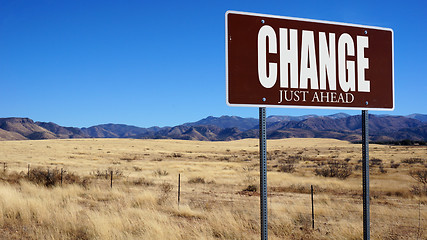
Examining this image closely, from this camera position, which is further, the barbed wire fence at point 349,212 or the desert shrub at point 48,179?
the desert shrub at point 48,179

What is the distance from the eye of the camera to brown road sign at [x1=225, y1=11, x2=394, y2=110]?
466 centimetres

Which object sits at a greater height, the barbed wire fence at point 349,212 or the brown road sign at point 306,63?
the brown road sign at point 306,63

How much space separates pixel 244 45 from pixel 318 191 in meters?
15.6

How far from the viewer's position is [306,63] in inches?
199

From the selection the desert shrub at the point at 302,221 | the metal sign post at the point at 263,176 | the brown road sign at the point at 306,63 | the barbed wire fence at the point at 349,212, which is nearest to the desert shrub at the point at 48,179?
the barbed wire fence at the point at 349,212

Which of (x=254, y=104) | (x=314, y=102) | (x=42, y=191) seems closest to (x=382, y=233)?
(x=314, y=102)

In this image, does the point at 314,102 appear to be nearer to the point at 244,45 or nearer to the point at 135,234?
the point at 244,45

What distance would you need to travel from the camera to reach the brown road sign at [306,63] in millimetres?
4656

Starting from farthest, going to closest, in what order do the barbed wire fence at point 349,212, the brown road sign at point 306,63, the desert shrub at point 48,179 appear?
the desert shrub at point 48,179, the barbed wire fence at point 349,212, the brown road sign at point 306,63

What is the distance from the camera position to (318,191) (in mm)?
18578

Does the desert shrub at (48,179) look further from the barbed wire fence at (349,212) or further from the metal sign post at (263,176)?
the metal sign post at (263,176)

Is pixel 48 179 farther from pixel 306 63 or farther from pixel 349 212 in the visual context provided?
pixel 306 63

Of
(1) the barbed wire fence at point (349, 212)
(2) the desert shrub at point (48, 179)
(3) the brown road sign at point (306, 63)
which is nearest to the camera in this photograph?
(3) the brown road sign at point (306, 63)

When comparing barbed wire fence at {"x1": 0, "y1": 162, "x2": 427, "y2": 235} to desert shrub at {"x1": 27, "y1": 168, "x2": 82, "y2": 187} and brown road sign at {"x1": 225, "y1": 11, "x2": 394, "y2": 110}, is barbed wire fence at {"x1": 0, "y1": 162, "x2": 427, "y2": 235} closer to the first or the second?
brown road sign at {"x1": 225, "y1": 11, "x2": 394, "y2": 110}
